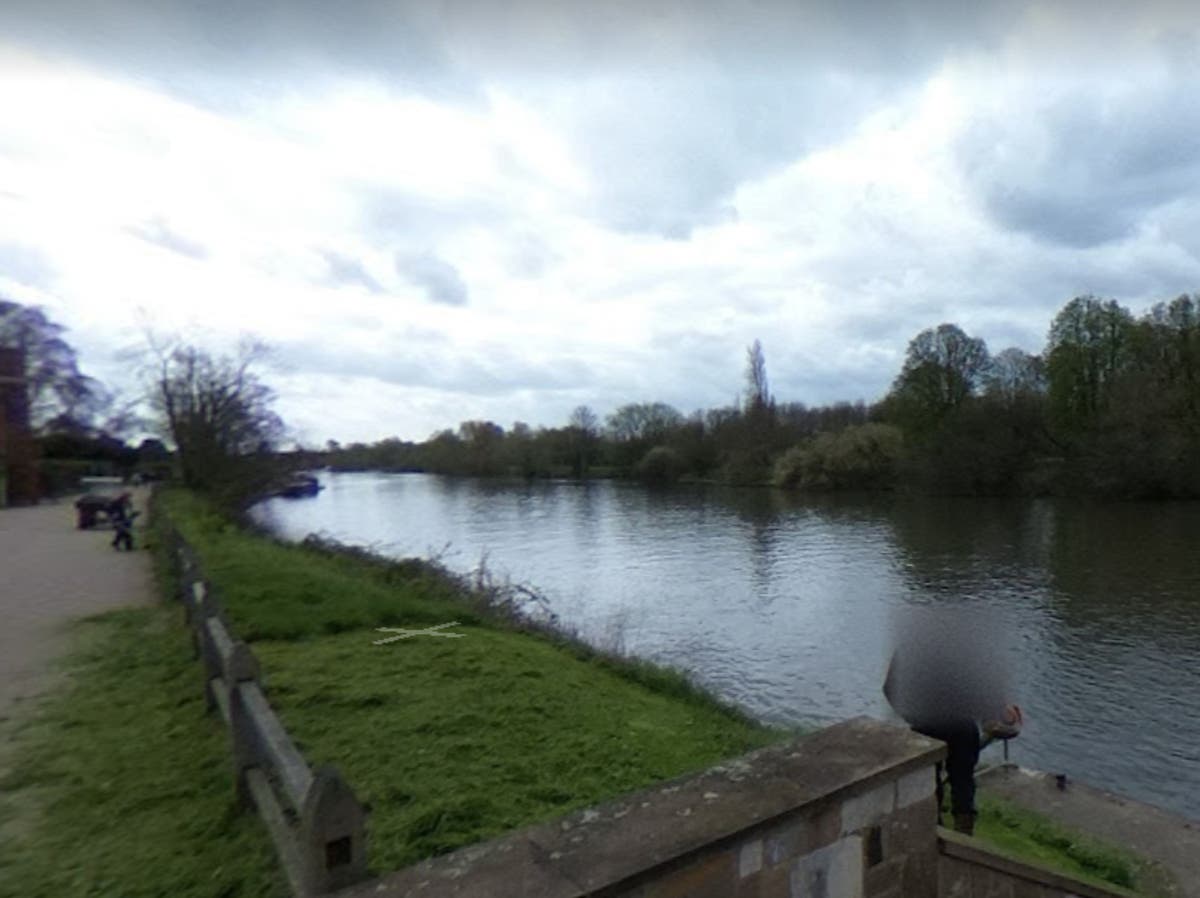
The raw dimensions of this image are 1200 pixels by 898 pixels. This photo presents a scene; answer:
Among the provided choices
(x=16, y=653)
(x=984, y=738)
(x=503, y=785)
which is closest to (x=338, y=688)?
(x=503, y=785)

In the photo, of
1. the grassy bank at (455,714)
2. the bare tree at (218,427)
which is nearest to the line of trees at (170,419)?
the bare tree at (218,427)

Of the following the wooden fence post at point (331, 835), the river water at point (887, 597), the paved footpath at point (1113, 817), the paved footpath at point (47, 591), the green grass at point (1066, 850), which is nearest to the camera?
the wooden fence post at point (331, 835)

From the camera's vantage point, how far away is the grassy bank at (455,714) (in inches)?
170

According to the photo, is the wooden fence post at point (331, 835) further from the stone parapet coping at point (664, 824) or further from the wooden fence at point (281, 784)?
the stone parapet coping at point (664, 824)

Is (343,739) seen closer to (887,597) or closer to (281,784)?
(281,784)

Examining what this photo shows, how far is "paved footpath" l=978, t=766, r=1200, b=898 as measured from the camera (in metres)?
6.68

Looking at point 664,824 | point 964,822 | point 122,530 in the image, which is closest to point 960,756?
point 964,822

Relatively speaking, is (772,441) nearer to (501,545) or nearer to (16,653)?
(501,545)

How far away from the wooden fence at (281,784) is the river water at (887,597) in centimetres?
548

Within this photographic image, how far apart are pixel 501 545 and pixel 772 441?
41878 mm

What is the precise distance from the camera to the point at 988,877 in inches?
137

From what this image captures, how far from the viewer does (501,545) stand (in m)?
31.1

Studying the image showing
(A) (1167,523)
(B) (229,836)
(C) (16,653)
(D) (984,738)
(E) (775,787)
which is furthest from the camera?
(A) (1167,523)

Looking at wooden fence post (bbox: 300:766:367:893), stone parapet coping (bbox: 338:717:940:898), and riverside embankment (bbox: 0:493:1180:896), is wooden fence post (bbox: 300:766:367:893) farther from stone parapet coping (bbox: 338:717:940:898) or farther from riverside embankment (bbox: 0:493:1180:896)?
riverside embankment (bbox: 0:493:1180:896)
